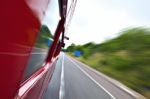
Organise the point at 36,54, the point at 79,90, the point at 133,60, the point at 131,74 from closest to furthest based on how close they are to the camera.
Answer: the point at 36,54 → the point at 79,90 → the point at 131,74 → the point at 133,60

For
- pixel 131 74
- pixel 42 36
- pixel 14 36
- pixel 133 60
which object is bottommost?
pixel 14 36

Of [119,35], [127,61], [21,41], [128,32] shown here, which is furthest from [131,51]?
[21,41]

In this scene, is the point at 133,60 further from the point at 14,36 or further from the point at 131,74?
the point at 14,36

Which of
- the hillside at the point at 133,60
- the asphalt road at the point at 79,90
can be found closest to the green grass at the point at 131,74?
the hillside at the point at 133,60

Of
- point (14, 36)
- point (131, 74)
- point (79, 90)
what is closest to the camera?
point (14, 36)

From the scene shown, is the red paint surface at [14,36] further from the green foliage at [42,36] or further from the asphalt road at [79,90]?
the asphalt road at [79,90]

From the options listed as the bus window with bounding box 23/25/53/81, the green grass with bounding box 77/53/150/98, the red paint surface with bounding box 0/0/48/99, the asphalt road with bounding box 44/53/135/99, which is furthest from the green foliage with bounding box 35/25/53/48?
the green grass with bounding box 77/53/150/98

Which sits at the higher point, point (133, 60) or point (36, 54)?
point (133, 60)

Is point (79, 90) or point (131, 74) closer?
point (79, 90)

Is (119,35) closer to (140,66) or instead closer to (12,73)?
(140,66)

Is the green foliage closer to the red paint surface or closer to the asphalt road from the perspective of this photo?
the red paint surface

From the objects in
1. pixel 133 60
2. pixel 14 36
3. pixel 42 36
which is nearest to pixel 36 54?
pixel 42 36

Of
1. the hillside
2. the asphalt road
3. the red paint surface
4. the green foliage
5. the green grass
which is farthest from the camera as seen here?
the hillside

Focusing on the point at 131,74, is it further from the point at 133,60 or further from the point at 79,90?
the point at 79,90
